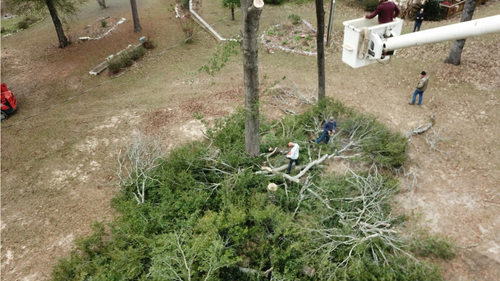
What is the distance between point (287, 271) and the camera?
6.09 m

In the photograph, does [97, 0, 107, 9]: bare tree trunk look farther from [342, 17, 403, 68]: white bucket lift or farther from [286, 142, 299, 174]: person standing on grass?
[342, 17, 403, 68]: white bucket lift

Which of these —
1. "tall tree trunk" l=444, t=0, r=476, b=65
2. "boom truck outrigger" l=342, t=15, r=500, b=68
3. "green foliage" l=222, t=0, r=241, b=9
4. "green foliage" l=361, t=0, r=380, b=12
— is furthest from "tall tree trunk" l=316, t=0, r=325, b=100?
"green foliage" l=361, t=0, r=380, b=12

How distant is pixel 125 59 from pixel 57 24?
193 inches

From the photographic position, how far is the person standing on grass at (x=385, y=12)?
558 cm

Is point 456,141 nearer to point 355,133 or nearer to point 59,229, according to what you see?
point 355,133

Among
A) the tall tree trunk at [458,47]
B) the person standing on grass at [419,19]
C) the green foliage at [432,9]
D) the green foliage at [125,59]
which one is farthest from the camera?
the green foliage at [432,9]

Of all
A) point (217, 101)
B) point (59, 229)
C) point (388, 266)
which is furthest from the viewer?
point (217, 101)

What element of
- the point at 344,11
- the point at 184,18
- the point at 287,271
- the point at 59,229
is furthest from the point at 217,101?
the point at 344,11

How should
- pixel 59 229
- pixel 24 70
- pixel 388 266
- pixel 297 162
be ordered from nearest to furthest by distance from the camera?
pixel 388 266 → pixel 59 229 → pixel 297 162 → pixel 24 70

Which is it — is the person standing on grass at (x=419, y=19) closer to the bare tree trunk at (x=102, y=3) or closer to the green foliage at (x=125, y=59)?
the green foliage at (x=125, y=59)

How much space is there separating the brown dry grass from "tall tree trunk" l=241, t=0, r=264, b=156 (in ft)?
4.44

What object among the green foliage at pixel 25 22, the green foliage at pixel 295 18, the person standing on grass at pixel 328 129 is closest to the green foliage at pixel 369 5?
the green foliage at pixel 295 18

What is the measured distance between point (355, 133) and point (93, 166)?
8287mm

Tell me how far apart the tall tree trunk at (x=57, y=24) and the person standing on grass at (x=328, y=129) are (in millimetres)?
15115
